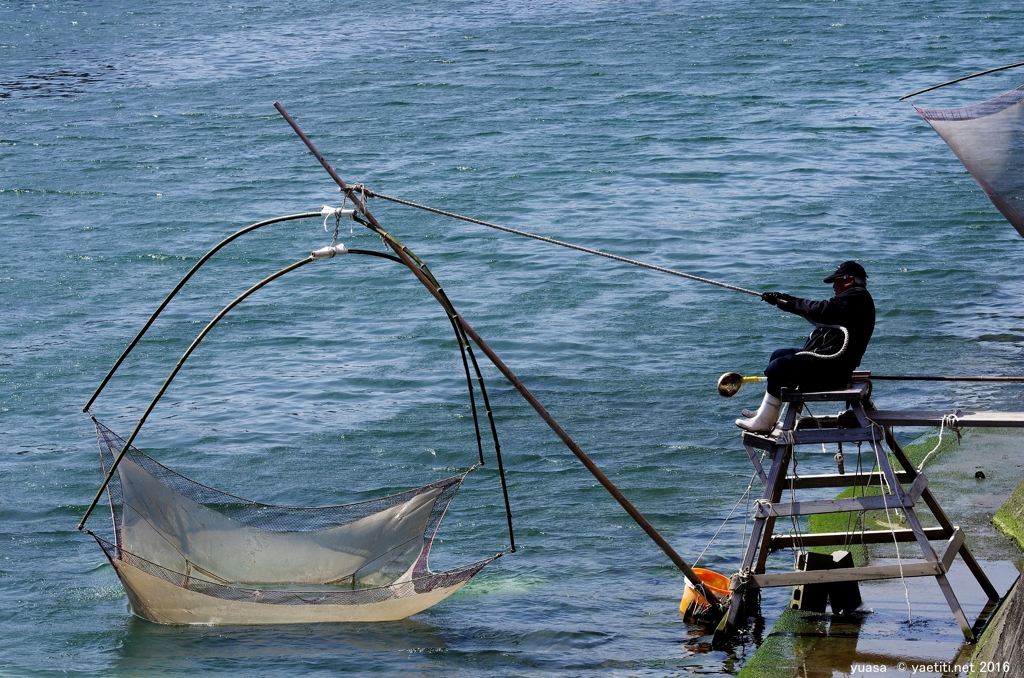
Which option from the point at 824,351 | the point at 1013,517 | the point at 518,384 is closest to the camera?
the point at 824,351

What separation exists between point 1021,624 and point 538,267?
13.7 m

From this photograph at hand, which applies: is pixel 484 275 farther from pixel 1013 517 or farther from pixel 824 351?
pixel 824 351

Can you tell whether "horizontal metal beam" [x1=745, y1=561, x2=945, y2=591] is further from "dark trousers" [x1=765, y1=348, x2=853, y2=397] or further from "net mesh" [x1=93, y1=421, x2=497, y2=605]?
"net mesh" [x1=93, y1=421, x2=497, y2=605]

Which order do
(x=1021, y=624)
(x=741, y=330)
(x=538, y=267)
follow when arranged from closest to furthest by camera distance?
1. (x=1021, y=624)
2. (x=741, y=330)
3. (x=538, y=267)

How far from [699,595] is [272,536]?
3.33 m

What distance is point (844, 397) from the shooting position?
739 cm

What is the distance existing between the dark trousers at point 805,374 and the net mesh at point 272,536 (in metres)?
2.79

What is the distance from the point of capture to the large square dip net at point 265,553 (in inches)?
355

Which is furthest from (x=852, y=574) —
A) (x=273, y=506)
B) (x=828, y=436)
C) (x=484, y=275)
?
(x=484, y=275)

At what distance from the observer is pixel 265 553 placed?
962 cm

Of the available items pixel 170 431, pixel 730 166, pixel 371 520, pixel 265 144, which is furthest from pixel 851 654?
pixel 265 144

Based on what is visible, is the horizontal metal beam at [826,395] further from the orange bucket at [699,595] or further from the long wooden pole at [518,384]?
the orange bucket at [699,595]

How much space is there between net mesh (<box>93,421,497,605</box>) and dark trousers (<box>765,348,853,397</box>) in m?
2.79

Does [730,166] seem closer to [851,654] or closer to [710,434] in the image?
[710,434]
